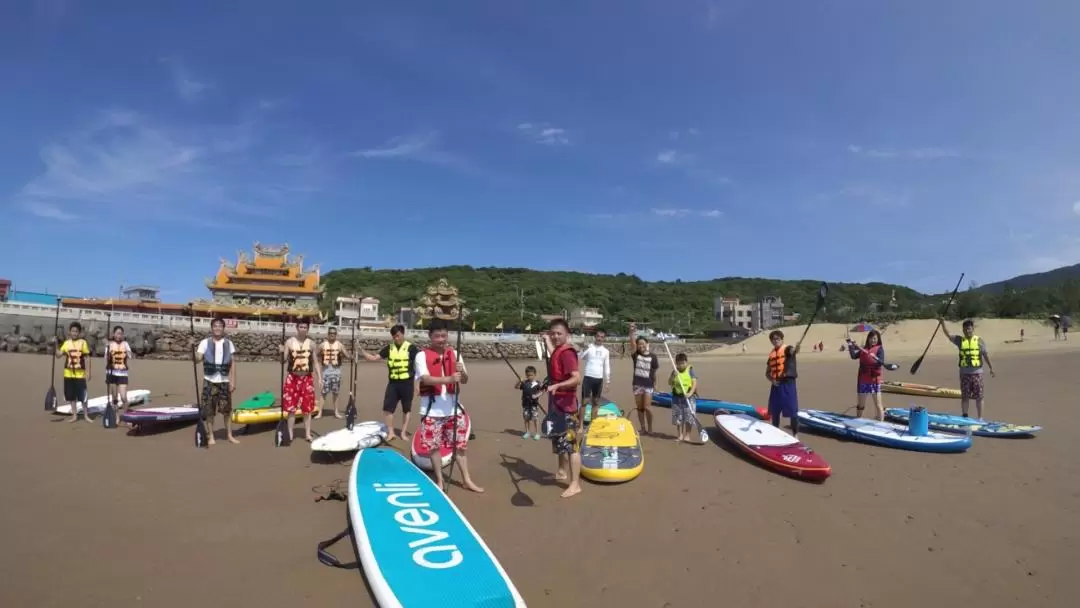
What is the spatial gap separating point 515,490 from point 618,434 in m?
1.58

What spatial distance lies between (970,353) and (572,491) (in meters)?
7.31

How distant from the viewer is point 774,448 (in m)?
6.18

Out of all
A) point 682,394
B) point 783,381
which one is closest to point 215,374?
point 682,394

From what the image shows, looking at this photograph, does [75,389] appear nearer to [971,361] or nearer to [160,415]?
[160,415]

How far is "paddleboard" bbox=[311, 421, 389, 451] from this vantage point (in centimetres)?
633

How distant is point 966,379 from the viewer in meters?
8.74

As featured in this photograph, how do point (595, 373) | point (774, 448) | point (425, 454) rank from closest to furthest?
point (425, 454) < point (774, 448) < point (595, 373)

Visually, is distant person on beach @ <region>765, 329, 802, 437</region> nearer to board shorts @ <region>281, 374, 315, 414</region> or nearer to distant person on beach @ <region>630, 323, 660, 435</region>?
distant person on beach @ <region>630, 323, 660, 435</region>

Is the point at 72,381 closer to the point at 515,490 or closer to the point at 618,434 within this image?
the point at 515,490

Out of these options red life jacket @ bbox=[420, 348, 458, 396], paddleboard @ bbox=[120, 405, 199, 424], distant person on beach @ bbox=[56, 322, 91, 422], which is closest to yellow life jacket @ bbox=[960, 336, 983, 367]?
red life jacket @ bbox=[420, 348, 458, 396]

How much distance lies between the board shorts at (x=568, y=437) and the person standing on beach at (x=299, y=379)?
3938 millimetres

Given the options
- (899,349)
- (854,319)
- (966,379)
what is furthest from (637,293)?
(966,379)

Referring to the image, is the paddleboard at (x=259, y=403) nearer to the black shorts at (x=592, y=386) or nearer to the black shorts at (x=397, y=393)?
the black shorts at (x=397, y=393)

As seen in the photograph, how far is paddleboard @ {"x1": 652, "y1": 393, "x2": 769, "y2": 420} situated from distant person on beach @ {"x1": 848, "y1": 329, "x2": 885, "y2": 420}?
1639mm
